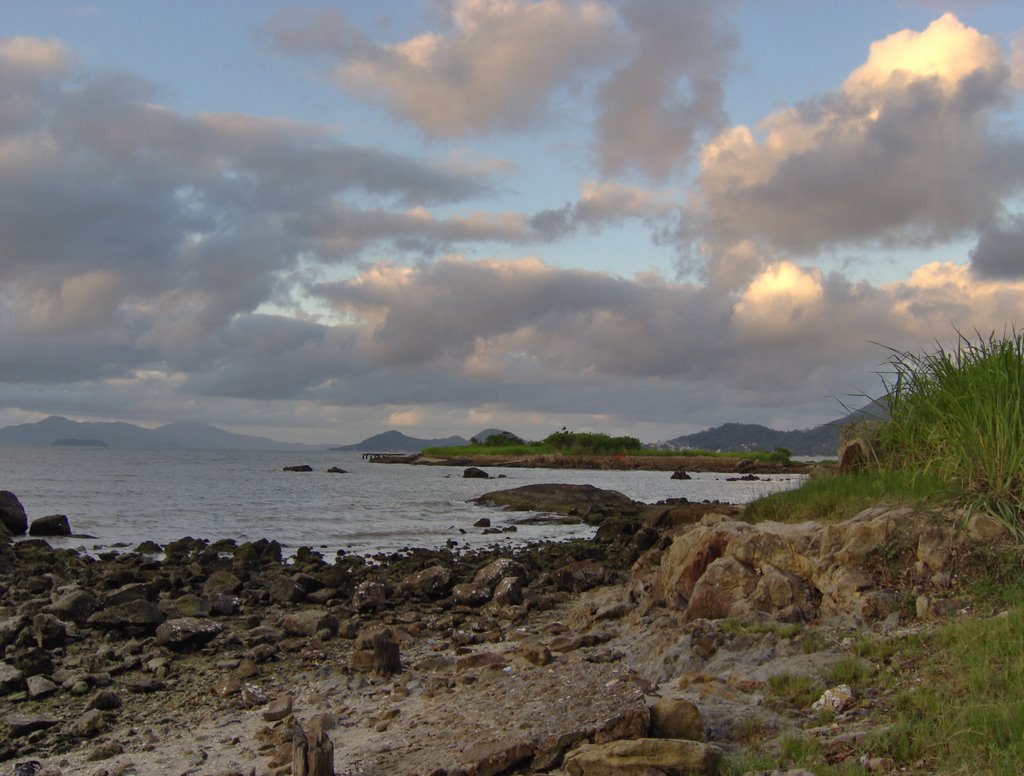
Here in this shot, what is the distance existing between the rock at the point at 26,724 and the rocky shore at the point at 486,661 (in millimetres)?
32

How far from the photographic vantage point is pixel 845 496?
458 inches

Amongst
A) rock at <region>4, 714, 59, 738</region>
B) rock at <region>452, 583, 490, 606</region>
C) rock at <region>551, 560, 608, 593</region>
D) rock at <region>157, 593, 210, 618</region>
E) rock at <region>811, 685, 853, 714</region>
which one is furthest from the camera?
rock at <region>551, 560, 608, 593</region>

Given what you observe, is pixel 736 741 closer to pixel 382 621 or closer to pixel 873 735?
pixel 873 735

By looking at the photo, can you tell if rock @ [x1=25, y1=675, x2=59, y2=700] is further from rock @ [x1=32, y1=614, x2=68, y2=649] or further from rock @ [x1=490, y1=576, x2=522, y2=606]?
rock @ [x1=490, y1=576, x2=522, y2=606]

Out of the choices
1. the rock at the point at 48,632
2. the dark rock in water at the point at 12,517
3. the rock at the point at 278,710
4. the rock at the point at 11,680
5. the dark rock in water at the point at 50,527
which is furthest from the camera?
the dark rock in water at the point at 12,517

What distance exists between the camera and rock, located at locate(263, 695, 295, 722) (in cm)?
827

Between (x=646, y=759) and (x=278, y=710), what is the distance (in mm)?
4538

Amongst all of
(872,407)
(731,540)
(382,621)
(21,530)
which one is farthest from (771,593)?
(21,530)

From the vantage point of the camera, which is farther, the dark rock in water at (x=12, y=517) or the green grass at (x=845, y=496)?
the dark rock in water at (x=12, y=517)

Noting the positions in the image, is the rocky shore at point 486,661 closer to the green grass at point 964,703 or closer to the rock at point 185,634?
the rock at point 185,634

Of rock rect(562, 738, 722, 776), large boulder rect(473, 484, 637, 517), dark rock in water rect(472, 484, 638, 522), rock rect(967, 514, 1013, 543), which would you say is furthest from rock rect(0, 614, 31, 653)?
large boulder rect(473, 484, 637, 517)

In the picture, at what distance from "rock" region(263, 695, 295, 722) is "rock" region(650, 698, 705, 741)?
4.14 metres

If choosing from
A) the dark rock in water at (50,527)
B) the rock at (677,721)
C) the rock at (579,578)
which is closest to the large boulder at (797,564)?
the rock at (677,721)

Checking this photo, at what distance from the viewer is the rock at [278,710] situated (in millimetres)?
8273
